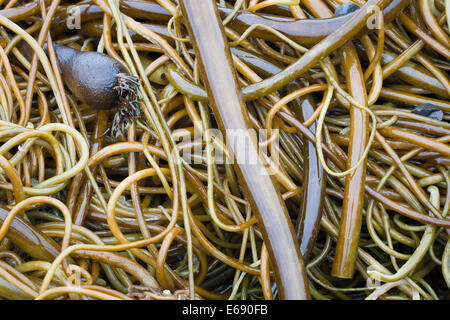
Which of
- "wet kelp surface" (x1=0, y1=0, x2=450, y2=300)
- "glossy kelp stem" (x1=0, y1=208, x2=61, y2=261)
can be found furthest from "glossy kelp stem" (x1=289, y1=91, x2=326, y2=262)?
"glossy kelp stem" (x1=0, y1=208, x2=61, y2=261)

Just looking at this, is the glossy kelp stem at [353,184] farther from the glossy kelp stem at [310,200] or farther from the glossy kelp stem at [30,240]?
the glossy kelp stem at [30,240]

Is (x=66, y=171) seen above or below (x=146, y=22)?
below

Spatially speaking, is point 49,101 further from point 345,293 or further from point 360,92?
point 345,293

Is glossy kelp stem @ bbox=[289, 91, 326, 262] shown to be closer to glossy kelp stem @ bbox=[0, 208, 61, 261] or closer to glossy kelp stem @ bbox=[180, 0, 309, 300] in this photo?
glossy kelp stem @ bbox=[180, 0, 309, 300]

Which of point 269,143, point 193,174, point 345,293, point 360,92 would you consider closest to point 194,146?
point 193,174

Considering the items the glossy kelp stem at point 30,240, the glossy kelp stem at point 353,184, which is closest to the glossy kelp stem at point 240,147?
the glossy kelp stem at point 353,184

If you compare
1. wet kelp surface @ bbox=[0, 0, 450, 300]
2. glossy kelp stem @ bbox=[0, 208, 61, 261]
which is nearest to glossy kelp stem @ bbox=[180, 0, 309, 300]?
wet kelp surface @ bbox=[0, 0, 450, 300]
